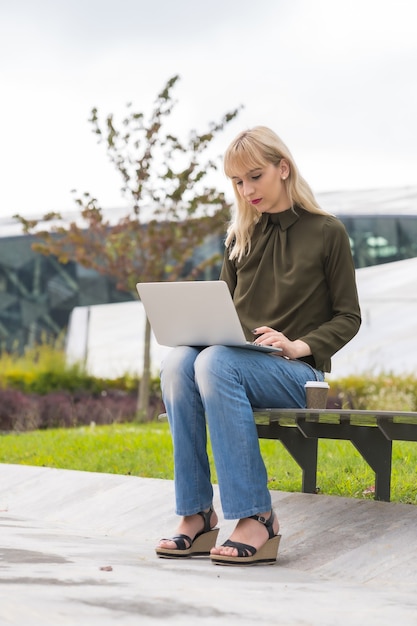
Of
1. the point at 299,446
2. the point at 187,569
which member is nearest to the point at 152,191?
the point at 299,446

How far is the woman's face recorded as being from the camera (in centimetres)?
402

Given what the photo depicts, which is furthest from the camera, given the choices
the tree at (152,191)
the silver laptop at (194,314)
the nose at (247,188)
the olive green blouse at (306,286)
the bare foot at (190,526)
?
the tree at (152,191)

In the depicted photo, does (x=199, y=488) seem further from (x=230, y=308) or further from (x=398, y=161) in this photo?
(x=398, y=161)

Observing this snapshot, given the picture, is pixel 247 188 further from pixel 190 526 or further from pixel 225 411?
pixel 190 526

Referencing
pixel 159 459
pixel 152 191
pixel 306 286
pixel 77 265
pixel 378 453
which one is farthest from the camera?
pixel 77 265

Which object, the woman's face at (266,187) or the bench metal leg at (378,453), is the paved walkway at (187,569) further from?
the woman's face at (266,187)

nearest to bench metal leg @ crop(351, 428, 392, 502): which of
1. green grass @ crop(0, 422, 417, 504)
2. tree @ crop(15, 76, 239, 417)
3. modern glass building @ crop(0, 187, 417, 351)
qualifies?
green grass @ crop(0, 422, 417, 504)

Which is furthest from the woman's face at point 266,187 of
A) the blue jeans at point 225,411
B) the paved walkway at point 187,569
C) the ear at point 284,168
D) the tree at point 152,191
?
the tree at point 152,191

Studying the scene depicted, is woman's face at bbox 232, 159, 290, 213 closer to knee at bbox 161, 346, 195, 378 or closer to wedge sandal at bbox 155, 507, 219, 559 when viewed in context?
knee at bbox 161, 346, 195, 378

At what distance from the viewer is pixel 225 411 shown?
3512mm

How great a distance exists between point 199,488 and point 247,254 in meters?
1.02

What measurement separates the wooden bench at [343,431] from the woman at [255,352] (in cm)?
17

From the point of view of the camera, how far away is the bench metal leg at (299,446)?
4391mm

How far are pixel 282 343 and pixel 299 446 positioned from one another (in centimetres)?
88
